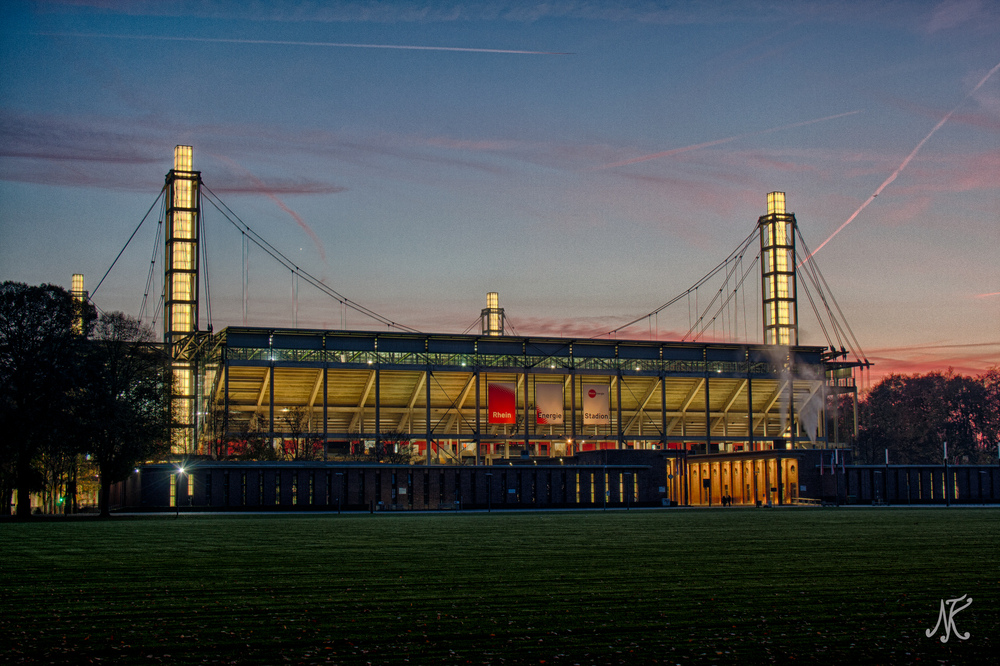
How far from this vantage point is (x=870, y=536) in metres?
31.4

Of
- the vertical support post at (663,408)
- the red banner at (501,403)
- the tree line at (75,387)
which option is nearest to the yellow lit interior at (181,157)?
the red banner at (501,403)

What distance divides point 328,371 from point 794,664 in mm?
109992

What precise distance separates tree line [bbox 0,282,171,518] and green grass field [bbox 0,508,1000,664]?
3621cm

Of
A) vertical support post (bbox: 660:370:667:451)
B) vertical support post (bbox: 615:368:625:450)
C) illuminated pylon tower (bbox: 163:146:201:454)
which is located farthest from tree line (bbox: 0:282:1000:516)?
vertical support post (bbox: 660:370:667:451)

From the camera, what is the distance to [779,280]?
154m

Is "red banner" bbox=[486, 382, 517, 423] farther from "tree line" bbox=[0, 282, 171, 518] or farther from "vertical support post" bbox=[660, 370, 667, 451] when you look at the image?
"tree line" bbox=[0, 282, 171, 518]

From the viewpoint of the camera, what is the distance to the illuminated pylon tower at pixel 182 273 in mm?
113562

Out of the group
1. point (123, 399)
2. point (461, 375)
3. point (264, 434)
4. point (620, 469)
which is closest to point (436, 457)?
point (461, 375)

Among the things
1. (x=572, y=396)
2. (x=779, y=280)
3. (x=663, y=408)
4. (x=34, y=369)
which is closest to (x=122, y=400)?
(x=34, y=369)

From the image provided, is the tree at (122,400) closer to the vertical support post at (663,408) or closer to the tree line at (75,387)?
the tree line at (75,387)

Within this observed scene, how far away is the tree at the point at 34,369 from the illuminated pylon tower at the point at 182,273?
4685cm

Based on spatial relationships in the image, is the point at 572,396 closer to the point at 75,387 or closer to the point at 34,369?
the point at 75,387

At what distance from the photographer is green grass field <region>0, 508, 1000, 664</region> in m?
11.8

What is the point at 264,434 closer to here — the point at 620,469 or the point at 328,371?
the point at 328,371
